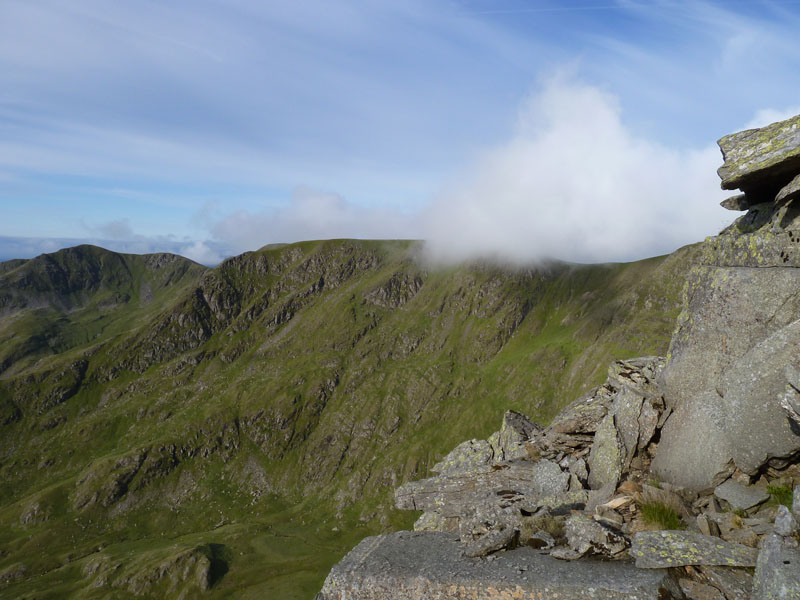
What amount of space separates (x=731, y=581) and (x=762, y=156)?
49.5 feet

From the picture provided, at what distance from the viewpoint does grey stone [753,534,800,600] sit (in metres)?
9.48

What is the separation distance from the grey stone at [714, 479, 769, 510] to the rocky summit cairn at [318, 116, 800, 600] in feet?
0.17

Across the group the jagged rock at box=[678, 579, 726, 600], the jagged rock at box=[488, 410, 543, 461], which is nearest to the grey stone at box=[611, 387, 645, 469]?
the jagged rock at box=[678, 579, 726, 600]

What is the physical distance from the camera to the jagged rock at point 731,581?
424 inches

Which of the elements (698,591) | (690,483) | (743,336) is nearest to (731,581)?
(698,591)

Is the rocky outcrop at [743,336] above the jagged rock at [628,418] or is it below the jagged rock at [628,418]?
above

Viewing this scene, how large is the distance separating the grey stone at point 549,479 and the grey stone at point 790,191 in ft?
46.2

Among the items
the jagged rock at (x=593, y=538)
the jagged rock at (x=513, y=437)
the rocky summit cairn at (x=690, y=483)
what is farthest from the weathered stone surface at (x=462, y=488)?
the jagged rock at (x=593, y=538)

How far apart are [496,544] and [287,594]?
539ft

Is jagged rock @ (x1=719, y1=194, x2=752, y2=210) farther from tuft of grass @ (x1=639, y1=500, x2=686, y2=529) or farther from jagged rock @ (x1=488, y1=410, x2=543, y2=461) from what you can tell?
jagged rock @ (x1=488, y1=410, x2=543, y2=461)

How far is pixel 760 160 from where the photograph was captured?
16750 mm

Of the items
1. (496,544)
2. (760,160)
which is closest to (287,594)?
(496,544)

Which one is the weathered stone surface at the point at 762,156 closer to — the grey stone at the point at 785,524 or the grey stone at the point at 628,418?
the grey stone at the point at 628,418

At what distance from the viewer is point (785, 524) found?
1052cm
